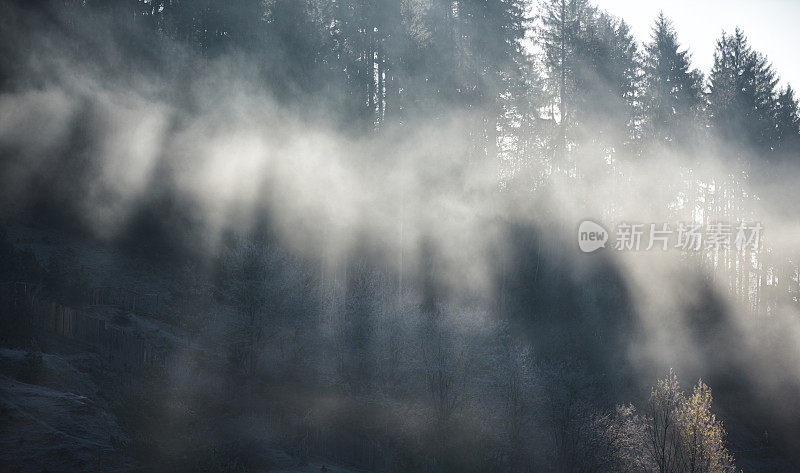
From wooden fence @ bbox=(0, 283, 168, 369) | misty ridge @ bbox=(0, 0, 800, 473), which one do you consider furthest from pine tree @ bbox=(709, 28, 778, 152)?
wooden fence @ bbox=(0, 283, 168, 369)

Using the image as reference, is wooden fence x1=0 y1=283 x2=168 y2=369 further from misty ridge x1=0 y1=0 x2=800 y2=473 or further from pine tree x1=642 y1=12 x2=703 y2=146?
pine tree x1=642 y1=12 x2=703 y2=146

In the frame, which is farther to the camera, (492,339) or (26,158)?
(492,339)

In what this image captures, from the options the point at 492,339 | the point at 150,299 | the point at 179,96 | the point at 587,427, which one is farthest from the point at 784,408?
the point at 179,96

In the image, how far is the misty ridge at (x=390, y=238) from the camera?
28141 mm

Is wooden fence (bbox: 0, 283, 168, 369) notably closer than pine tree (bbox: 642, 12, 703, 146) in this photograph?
Yes

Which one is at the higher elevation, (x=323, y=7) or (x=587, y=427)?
(x=323, y=7)

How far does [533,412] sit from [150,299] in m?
22.7

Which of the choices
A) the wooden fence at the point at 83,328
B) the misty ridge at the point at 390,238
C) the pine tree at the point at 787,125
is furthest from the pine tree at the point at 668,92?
the wooden fence at the point at 83,328

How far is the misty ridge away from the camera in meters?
28.1

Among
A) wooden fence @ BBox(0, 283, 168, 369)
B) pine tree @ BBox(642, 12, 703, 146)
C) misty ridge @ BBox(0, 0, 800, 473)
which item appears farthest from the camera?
pine tree @ BBox(642, 12, 703, 146)

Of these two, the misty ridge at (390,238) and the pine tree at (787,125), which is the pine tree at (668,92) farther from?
the pine tree at (787,125)

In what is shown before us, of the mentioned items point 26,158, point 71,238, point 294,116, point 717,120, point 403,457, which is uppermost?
point 717,120

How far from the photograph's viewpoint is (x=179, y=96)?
1420 inches

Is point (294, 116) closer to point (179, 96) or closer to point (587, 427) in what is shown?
point (179, 96)
